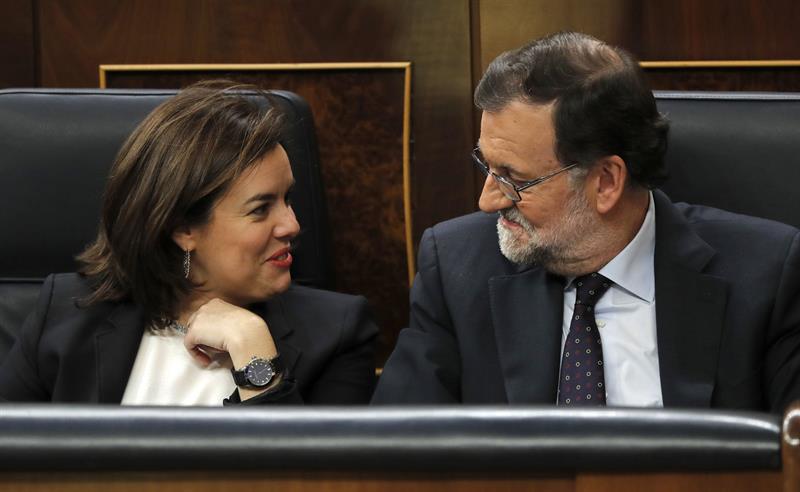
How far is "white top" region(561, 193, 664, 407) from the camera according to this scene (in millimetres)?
1716

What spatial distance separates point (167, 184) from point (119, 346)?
274mm

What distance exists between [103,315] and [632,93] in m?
0.92

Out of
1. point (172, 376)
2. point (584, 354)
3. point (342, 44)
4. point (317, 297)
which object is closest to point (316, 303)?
point (317, 297)

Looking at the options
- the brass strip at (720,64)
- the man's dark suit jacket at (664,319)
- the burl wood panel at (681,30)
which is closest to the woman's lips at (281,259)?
the man's dark suit jacket at (664,319)

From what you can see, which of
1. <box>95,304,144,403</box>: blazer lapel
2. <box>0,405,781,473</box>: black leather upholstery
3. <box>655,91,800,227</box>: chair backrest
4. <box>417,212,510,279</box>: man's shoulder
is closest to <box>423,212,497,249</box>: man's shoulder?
<box>417,212,510,279</box>: man's shoulder

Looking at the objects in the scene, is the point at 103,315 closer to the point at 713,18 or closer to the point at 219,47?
the point at 219,47

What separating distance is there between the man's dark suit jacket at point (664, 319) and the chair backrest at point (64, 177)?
27 centimetres

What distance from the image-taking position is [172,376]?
1.85m

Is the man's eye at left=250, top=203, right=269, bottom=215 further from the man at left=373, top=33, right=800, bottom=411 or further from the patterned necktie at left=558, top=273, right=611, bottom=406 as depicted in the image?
the patterned necktie at left=558, top=273, right=611, bottom=406

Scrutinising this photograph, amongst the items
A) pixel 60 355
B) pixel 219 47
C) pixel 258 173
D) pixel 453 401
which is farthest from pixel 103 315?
pixel 219 47

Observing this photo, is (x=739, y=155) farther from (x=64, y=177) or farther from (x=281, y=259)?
(x=64, y=177)

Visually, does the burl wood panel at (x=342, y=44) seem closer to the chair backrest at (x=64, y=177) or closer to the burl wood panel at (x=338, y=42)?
the burl wood panel at (x=338, y=42)

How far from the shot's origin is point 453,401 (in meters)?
1.77

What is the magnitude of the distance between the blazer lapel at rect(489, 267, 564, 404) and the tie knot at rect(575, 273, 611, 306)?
32 millimetres
